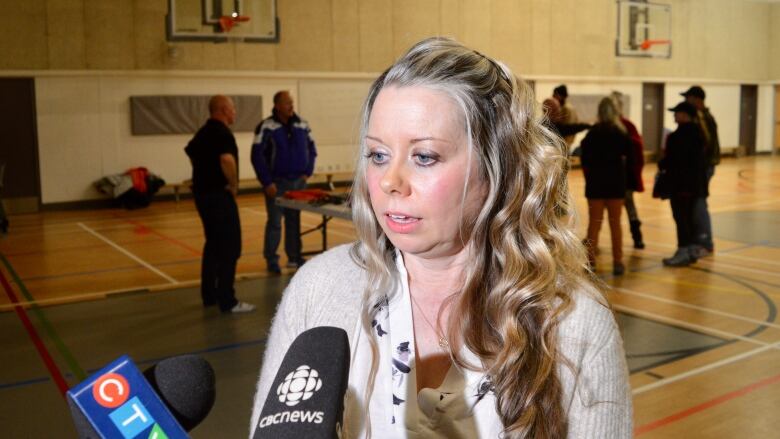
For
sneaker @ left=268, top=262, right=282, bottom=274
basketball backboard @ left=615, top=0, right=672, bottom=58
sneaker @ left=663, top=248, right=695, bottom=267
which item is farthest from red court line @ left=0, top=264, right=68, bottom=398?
basketball backboard @ left=615, top=0, right=672, bottom=58

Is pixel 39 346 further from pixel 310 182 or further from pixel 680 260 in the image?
pixel 310 182

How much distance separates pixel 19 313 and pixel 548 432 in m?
7.04

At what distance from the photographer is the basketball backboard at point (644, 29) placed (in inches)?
916

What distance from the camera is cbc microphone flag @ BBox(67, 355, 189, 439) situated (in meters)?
0.80

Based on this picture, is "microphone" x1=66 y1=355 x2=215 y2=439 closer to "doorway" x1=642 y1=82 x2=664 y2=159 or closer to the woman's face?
the woman's face

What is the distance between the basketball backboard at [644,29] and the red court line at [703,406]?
19.8 meters

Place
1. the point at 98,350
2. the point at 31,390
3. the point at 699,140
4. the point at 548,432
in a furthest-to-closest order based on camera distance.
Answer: the point at 699,140
the point at 98,350
the point at 31,390
the point at 548,432

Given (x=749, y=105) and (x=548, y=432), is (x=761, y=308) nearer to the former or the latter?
(x=548, y=432)

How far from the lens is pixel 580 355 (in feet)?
4.83

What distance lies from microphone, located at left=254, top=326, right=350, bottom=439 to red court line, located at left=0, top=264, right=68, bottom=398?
3874mm

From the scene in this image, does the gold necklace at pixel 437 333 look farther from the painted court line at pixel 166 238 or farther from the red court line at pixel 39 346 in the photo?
the painted court line at pixel 166 238

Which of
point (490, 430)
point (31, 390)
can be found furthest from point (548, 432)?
point (31, 390)

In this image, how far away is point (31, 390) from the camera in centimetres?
514

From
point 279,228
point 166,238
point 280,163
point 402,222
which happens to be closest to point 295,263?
point 279,228
